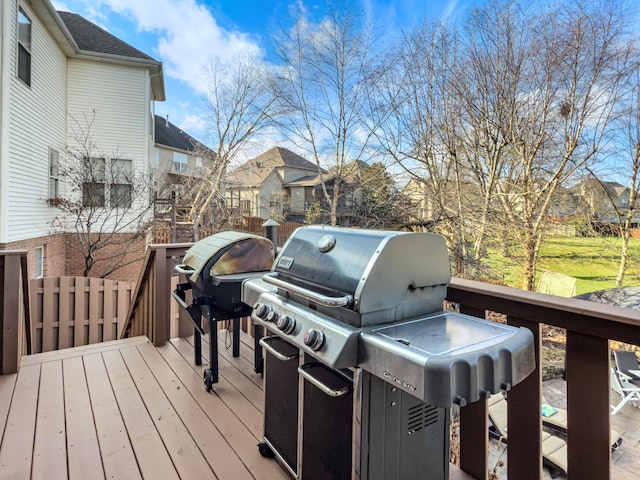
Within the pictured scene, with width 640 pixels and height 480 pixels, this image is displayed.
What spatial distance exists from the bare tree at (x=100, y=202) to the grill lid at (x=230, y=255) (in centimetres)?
738

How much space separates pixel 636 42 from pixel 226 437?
35.8 ft

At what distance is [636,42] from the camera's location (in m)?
8.05

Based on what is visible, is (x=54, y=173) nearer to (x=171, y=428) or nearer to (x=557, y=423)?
(x=171, y=428)

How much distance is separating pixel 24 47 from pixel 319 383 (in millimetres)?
9409

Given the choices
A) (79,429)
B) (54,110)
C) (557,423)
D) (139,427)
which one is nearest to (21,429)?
(79,429)

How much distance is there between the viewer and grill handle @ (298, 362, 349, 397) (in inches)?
51.1

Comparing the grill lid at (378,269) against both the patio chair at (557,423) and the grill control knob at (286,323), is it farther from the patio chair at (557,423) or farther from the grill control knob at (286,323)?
the patio chair at (557,423)

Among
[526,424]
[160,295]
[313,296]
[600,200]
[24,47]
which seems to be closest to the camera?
[313,296]

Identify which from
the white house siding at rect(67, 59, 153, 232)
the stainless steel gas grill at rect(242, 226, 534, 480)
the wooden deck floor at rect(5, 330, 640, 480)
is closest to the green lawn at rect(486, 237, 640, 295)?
the wooden deck floor at rect(5, 330, 640, 480)

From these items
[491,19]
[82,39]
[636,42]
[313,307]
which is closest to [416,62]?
[491,19]

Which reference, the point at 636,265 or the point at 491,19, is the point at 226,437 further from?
the point at 636,265

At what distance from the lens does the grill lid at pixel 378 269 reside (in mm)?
1285

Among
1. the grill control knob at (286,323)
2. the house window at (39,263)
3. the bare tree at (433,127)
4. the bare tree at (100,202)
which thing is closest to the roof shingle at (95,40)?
the bare tree at (100,202)

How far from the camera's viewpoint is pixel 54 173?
895 cm
